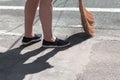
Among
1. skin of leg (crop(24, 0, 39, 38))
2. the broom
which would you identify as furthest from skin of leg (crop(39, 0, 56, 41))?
the broom

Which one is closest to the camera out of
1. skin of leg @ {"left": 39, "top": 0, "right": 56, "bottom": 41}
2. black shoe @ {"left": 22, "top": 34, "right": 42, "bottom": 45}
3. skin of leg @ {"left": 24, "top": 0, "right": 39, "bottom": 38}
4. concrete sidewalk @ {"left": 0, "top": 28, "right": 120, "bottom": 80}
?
concrete sidewalk @ {"left": 0, "top": 28, "right": 120, "bottom": 80}

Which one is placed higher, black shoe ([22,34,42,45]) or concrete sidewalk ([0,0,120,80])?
black shoe ([22,34,42,45])

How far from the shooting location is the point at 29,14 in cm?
539

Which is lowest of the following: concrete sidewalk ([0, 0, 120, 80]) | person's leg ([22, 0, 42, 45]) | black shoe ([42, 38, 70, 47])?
concrete sidewalk ([0, 0, 120, 80])

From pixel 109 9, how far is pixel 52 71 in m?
2.66

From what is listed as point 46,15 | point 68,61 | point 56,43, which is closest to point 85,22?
point 56,43

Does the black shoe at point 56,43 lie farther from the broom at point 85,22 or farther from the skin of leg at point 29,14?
the broom at point 85,22

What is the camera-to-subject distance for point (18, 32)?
6066mm

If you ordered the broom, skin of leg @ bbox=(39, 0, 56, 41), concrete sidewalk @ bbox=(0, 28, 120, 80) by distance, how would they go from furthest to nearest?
the broom
skin of leg @ bbox=(39, 0, 56, 41)
concrete sidewalk @ bbox=(0, 28, 120, 80)

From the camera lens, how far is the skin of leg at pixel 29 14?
5.32 m

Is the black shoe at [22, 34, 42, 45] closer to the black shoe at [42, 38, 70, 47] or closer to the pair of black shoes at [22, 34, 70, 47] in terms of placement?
the pair of black shoes at [22, 34, 70, 47]

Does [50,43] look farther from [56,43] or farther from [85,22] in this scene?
[85,22]

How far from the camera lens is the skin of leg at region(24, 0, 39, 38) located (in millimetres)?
5316

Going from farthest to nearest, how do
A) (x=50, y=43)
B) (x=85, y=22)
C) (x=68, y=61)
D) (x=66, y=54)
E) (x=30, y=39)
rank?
(x=85, y=22), (x=30, y=39), (x=50, y=43), (x=66, y=54), (x=68, y=61)
